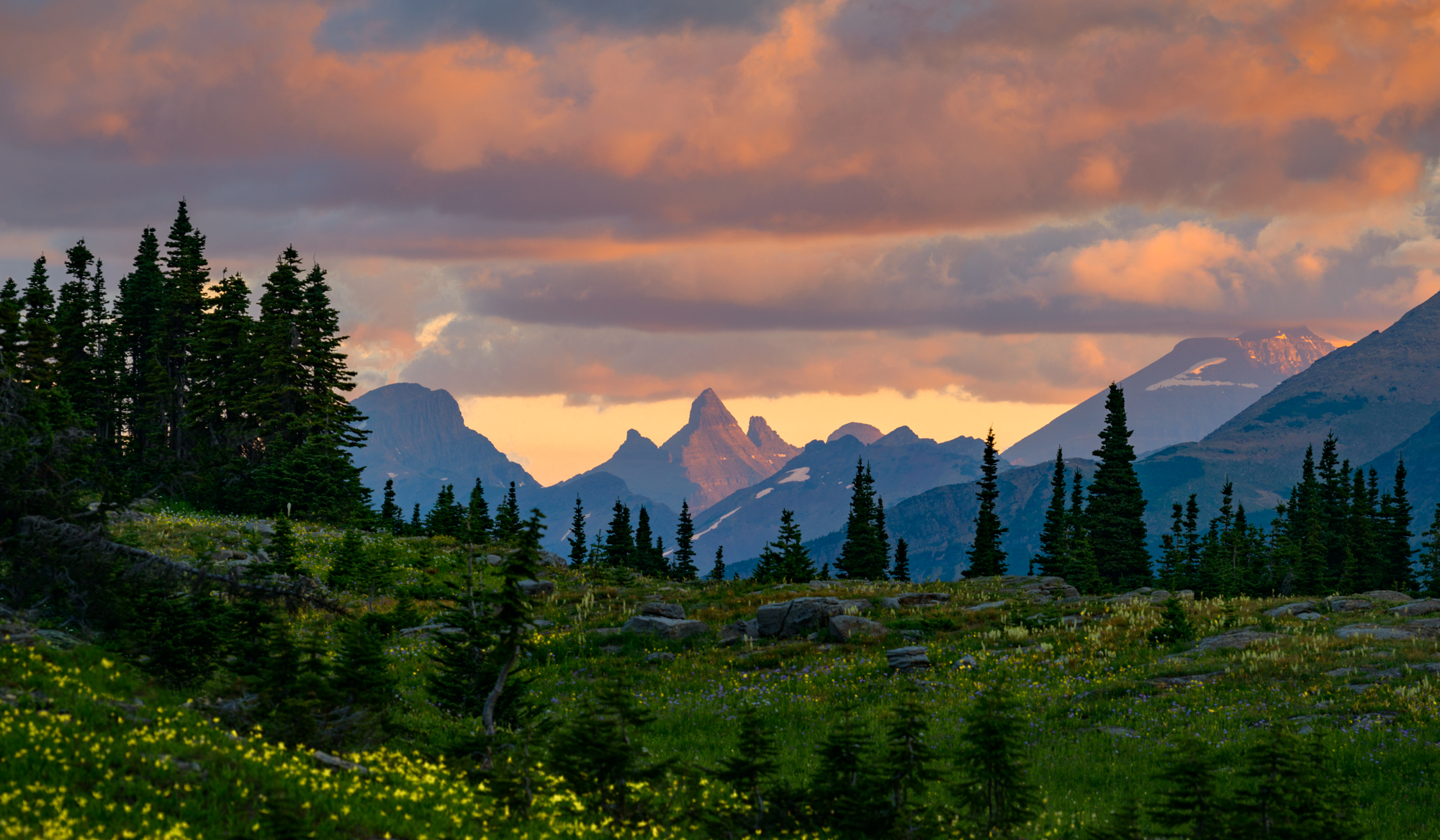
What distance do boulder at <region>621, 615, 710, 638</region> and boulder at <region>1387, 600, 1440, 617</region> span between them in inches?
786

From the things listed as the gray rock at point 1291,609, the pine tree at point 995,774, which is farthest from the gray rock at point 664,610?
the pine tree at point 995,774

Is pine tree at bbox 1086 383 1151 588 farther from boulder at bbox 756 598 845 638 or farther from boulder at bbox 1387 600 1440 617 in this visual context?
boulder at bbox 756 598 845 638

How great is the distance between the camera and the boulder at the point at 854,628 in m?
28.9

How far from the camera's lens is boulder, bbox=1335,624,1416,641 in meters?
24.7

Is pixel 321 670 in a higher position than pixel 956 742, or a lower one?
higher

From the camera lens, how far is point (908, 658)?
25781 mm

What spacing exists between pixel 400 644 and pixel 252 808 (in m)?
17.6

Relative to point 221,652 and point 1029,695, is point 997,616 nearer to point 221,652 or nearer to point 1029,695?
point 1029,695

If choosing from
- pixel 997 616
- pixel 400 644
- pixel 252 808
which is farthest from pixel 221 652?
pixel 997 616

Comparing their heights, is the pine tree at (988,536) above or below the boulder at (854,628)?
above

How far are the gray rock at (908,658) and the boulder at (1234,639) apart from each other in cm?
692

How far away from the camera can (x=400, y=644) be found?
28234mm

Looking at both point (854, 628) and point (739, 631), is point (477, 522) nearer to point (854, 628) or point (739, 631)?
point (739, 631)

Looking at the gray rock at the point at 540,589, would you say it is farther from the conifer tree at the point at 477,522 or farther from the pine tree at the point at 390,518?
the pine tree at the point at 390,518
